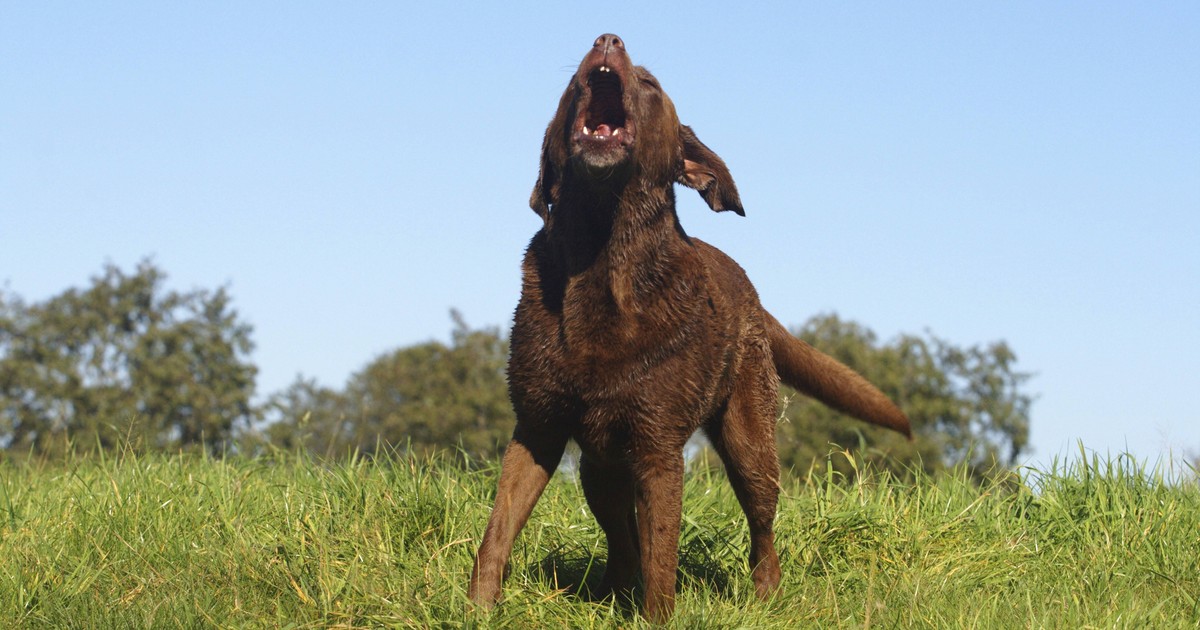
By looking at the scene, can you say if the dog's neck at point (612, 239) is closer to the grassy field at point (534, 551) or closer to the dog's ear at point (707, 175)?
the dog's ear at point (707, 175)

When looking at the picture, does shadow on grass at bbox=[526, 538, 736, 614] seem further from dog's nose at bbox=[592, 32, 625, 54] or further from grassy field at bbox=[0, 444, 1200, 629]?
dog's nose at bbox=[592, 32, 625, 54]

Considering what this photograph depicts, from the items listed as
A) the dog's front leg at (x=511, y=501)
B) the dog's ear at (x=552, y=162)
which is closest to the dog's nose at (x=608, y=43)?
the dog's ear at (x=552, y=162)

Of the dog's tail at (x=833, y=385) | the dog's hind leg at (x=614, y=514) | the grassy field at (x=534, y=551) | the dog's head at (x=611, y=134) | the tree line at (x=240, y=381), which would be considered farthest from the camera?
the tree line at (x=240, y=381)

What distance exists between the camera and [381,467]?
5641mm

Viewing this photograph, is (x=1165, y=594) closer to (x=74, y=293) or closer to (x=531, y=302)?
(x=531, y=302)

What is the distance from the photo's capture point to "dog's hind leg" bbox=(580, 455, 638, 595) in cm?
471

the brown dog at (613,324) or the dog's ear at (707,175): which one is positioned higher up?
the dog's ear at (707,175)

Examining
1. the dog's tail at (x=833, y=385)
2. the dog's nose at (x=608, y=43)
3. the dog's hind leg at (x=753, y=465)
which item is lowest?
the dog's hind leg at (x=753, y=465)

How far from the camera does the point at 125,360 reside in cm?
4347

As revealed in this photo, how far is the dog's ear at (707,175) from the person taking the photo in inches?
186

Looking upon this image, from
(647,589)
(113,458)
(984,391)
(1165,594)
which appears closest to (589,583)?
(647,589)

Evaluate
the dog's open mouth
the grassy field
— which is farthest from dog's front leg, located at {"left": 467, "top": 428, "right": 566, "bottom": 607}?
the dog's open mouth

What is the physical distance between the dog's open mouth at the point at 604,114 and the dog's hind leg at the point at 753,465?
1319 mm

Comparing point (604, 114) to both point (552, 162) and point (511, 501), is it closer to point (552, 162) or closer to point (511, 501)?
point (552, 162)
